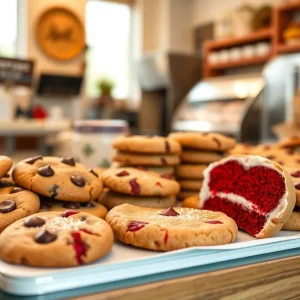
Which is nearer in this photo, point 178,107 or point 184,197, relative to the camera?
point 184,197

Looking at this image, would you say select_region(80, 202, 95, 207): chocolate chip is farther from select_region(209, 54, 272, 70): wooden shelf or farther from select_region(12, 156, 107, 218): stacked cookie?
select_region(209, 54, 272, 70): wooden shelf

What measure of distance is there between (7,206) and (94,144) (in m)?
0.99

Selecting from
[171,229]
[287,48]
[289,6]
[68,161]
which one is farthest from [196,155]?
[289,6]

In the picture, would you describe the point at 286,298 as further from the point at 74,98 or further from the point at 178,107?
the point at 74,98

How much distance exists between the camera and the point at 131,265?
0.76 m

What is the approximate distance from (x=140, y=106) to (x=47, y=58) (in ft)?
4.96

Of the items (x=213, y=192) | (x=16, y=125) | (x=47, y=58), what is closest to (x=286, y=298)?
(x=213, y=192)

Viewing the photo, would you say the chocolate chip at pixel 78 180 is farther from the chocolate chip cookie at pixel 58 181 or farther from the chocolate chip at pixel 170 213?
the chocolate chip at pixel 170 213

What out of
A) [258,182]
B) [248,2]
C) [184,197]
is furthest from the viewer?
[248,2]

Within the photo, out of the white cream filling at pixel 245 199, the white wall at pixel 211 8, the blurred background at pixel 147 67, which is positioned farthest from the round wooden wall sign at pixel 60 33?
the white cream filling at pixel 245 199

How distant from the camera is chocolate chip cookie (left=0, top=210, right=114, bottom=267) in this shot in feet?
2.41

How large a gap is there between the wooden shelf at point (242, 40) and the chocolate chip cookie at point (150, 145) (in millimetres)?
3999

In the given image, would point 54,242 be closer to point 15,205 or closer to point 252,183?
point 15,205

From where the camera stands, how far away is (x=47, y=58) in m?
6.36
